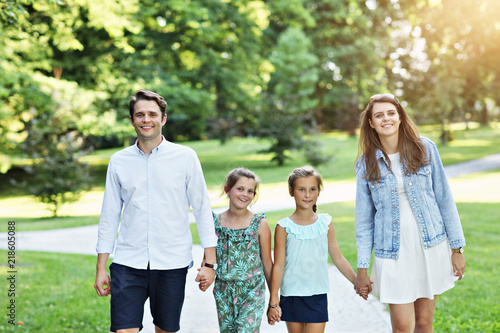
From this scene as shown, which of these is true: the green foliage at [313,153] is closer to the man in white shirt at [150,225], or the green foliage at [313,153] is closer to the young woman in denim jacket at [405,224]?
the young woman in denim jacket at [405,224]

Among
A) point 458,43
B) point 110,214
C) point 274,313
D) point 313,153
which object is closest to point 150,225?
point 110,214

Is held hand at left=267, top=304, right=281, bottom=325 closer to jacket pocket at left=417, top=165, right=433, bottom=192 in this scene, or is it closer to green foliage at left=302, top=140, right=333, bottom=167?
jacket pocket at left=417, top=165, right=433, bottom=192

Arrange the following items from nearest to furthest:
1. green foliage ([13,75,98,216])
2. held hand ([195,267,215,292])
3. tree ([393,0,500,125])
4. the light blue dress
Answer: held hand ([195,267,215,292])
the light blue dress
green foliage ([13,75,98,216])
tree ([393,0,500,125])

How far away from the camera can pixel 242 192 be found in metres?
3.58

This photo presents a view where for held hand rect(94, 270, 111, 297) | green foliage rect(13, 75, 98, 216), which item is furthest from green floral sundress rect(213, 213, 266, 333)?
green foliage rect(13, 75, 98, 216)

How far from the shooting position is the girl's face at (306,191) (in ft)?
11.8

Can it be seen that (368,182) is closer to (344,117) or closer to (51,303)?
(51,303)

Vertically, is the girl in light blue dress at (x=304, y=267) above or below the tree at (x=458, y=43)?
below

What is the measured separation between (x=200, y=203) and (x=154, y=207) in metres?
0.29

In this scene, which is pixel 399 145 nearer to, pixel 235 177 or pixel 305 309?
pixel 235 177

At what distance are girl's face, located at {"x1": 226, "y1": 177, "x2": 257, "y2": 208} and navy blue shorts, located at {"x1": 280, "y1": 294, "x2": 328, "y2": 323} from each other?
0.72 m

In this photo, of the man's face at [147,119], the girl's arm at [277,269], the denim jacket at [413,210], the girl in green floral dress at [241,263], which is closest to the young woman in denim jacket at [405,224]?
the denim jacket at [413,210]

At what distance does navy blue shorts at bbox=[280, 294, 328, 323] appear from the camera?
11.5 ft

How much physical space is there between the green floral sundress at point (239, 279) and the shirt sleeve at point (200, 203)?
203 mm
